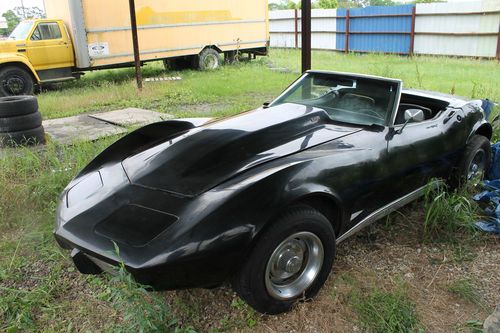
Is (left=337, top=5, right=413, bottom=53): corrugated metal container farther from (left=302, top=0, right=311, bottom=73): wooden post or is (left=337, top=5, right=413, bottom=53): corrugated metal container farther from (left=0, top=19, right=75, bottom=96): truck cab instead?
(left=302, top=0, right=311, bottom=73): wooden post

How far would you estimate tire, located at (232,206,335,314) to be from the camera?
2.31 metres

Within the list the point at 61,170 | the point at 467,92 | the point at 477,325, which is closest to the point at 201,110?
the point at 61,170

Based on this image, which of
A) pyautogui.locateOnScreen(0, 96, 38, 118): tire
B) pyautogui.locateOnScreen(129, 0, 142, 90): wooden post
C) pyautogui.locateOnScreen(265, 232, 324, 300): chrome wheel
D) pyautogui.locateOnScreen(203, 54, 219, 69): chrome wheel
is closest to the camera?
pyautogui.locateOnScreen(265, 232, 324, 300): chrome wheel

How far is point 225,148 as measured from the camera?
2.84 m

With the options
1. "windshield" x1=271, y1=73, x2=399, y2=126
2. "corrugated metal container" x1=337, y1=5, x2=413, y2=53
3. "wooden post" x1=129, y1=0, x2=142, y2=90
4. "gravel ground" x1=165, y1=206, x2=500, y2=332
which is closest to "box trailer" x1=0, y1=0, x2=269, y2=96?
"wooden post" x1=129, y1=0, x2=142, y2=90

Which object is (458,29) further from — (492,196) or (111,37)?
(492,196)

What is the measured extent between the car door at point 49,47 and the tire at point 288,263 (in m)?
11.1

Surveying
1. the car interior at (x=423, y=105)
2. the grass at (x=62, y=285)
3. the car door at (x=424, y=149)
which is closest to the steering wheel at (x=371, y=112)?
the car door at (x=424, y=149)

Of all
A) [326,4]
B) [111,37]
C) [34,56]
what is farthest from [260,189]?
[326,4]

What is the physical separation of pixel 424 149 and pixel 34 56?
10962mm

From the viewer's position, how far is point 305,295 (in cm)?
265

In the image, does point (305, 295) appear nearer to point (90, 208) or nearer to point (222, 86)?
point (90, 208)

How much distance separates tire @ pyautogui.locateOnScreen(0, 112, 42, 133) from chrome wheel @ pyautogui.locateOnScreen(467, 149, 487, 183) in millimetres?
5502

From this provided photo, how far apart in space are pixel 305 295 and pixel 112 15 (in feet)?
38.1
